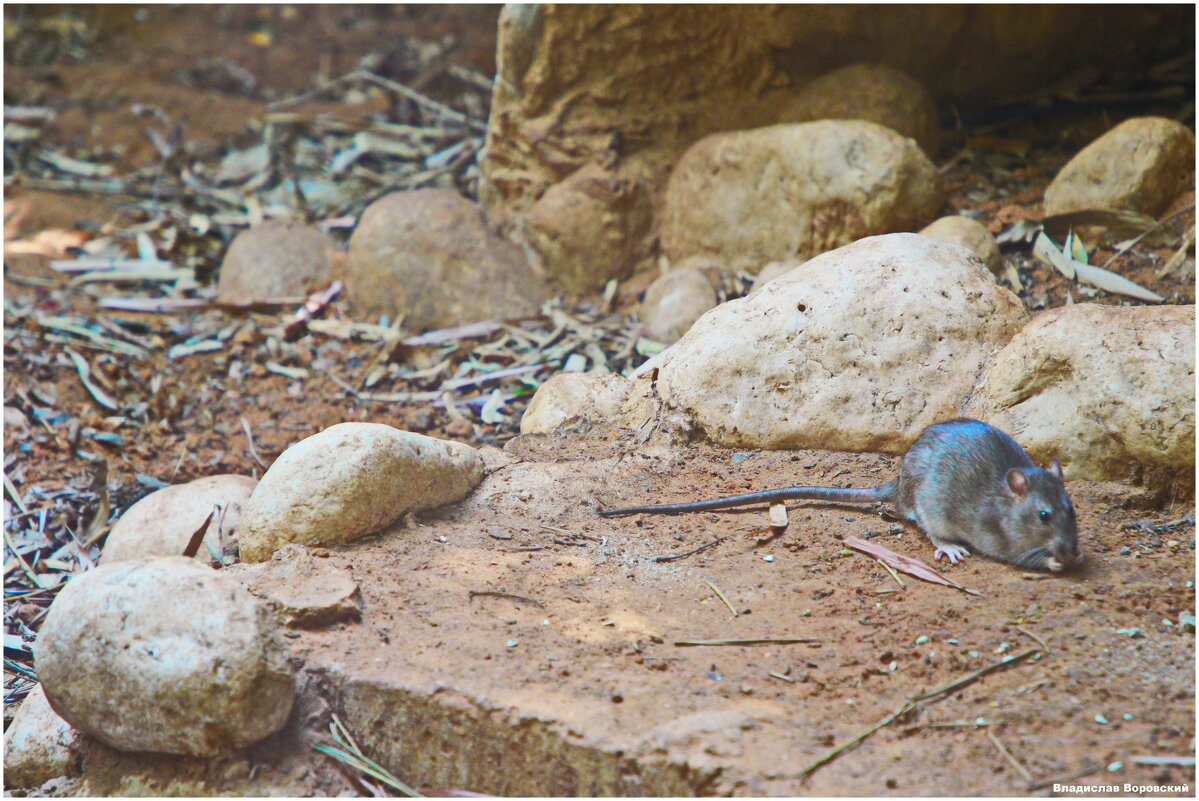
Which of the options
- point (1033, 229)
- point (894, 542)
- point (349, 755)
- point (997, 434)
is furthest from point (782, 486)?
point (1033, 229)

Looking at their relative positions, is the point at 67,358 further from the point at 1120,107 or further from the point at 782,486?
the point at 1120,107

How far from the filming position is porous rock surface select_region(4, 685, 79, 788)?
124 inches

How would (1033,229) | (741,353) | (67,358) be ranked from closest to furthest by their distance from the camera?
(741,353) < (1033,229) < (67,358)

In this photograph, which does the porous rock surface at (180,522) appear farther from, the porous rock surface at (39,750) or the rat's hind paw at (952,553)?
the rat's hind paw at (952,553)

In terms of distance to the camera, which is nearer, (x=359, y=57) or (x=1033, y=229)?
(x=1033, y=229)

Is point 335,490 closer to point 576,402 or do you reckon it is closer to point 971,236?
point 576,402

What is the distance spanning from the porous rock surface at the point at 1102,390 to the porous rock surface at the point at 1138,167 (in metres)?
A: 1.86

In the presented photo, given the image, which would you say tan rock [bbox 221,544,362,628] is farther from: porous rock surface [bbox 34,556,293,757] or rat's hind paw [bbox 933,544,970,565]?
rat's hind paw [bbox 933,544,970,565]

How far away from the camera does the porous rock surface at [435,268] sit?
21.9 feet

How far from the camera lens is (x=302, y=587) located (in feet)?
11.0

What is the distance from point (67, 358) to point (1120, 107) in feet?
25.0

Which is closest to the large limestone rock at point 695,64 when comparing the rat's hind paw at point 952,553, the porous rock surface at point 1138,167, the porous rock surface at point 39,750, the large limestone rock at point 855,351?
the porous rock surface at point 1138,167

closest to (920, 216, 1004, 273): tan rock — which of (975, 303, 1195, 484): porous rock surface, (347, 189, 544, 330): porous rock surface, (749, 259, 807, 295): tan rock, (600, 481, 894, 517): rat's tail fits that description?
(749, 259, 807, 295): tan rock

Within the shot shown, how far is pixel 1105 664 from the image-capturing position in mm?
2779
